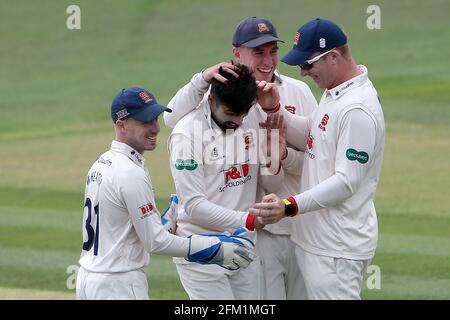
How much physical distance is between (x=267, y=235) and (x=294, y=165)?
540mm

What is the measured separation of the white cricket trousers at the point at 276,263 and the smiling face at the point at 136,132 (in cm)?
116

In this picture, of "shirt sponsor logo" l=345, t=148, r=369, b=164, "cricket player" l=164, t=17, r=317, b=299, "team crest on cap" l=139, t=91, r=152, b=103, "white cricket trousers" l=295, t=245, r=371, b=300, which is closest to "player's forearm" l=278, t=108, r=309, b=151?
"cricket player" l=164, t=17, r=317, b=299

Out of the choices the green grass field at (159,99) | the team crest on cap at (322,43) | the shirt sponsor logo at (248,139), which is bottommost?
the green grass field at (159,99)

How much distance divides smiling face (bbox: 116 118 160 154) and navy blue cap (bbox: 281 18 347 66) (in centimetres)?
108

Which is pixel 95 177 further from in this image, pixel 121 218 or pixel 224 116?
pixel 224 116

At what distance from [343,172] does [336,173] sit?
63mm

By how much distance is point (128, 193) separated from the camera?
6711 millimetres

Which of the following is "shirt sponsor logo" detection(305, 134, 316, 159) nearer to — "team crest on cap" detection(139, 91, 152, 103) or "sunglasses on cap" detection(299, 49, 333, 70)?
"sunglasses on cap" detection(299, 49, 333, 70)

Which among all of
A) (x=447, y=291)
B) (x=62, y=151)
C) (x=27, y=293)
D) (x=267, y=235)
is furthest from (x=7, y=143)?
(x=267, y=235)

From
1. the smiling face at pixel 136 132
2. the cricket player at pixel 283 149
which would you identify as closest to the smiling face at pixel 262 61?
the cricket player at pixel 283 149

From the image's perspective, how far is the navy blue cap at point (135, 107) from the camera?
6.91 metres

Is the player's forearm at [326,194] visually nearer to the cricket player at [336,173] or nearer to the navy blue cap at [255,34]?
the cricket player at [336,173]

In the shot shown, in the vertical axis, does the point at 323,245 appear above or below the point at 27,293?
above

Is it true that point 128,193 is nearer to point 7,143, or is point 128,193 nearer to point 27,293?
point 27,293
